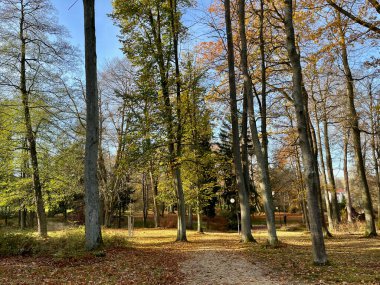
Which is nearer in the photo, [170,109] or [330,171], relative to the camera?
[170,109]

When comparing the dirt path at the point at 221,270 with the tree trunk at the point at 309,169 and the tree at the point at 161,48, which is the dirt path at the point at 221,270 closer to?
the tree trunk at the point at 309,169

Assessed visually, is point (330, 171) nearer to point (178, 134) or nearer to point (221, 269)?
point (178, 134)

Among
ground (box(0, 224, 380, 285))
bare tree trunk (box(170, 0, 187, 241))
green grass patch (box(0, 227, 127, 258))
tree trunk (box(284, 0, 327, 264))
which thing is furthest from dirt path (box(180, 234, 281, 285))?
bare tree trunk (box(170, 0, 187, 241))

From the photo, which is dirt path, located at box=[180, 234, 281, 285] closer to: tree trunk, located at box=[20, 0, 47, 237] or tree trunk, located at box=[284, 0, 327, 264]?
tree trunk, located at box=[284, 0, 327, 264]

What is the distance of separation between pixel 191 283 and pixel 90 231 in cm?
454

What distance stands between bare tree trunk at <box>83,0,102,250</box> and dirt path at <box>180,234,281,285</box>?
3056mm

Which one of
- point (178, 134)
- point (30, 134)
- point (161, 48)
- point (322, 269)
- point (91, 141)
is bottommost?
point (322, 269)

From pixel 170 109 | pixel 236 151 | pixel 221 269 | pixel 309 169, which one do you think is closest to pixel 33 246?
pixel 221 269

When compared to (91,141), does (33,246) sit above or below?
below

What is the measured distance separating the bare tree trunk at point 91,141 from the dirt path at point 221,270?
306cm

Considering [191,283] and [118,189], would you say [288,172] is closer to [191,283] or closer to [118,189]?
[118,189]

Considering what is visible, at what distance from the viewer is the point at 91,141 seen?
10.2 meters

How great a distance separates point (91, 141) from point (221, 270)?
5.60m

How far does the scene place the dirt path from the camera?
667 centimetres
